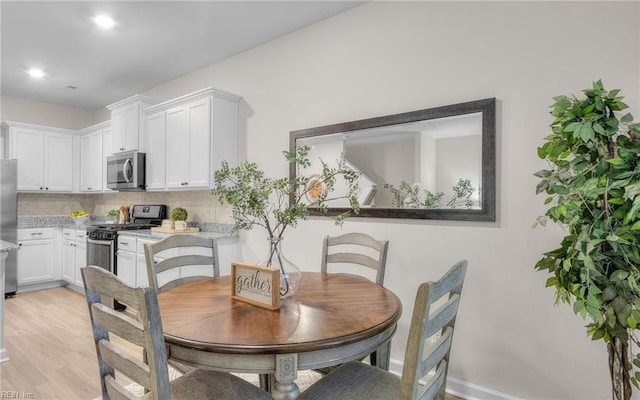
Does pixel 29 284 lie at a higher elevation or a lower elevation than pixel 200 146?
lower

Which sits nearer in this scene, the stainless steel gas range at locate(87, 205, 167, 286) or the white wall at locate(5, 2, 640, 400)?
the white wall at locate(5, 2, 640, 400)

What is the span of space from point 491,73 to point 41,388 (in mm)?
3571

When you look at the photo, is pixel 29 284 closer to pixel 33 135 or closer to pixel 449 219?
pixel 33 135

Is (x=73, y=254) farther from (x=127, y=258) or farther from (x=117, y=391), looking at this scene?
(x=117, y=391)

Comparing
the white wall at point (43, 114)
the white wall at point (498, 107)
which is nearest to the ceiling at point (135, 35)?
the white wall at point (498, 107)

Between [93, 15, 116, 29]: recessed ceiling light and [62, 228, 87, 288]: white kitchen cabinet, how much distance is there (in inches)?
111

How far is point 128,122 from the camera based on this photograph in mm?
4367

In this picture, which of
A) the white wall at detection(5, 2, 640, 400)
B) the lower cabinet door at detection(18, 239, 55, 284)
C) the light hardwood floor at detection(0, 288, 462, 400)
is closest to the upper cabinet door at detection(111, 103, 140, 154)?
the lower cabinet door at detection(18, 239, 55, 284)

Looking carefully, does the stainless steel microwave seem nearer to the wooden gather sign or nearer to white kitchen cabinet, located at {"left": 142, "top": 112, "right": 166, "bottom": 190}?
white kitchen cabinet, located at {"left": 142, "top": 112, "right": 166, "bottom": 190}

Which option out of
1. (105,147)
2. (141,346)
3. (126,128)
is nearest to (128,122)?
(126,128)

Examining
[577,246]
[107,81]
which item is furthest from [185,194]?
[577,246]

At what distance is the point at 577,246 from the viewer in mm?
1330

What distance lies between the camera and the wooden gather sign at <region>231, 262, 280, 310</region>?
4.62 ft

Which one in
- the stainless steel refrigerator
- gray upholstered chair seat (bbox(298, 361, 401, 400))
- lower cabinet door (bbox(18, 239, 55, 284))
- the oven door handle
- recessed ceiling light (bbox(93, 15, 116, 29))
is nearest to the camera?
gray upholstered chair seat (bbox(298, 361, 401, 400))
